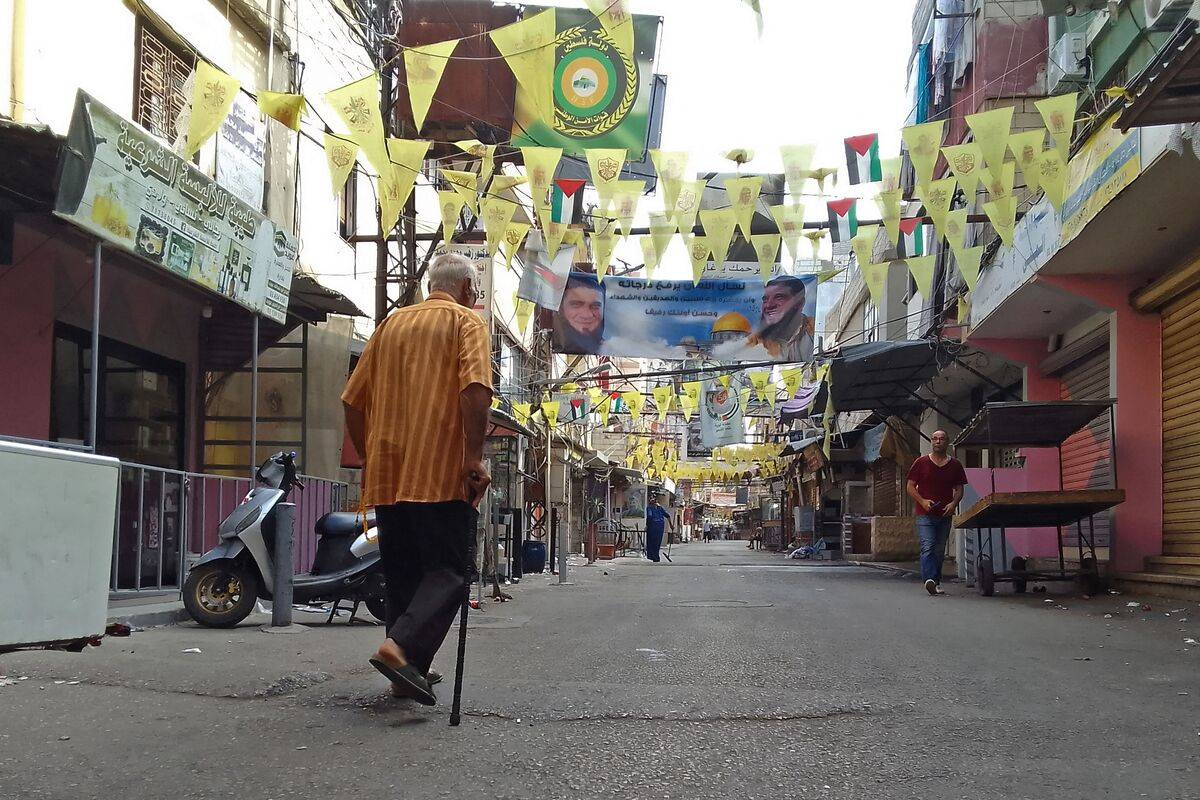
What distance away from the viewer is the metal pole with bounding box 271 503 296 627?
7.65 metres

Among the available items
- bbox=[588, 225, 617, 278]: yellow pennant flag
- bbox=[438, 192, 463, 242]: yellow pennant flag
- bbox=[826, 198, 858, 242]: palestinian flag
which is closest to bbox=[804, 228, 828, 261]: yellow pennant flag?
bbox=[826, 198, 858, 242]: palestinian flag

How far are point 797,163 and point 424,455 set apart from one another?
8.35 m

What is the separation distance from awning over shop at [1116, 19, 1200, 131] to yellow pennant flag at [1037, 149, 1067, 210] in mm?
3023

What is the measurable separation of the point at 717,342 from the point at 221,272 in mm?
10069

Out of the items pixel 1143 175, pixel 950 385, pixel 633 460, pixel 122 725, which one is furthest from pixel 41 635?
pixel 633 460

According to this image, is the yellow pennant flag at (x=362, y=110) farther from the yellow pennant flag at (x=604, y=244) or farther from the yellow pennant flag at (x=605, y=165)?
the yellow pennant flag at (x=604, y=244)

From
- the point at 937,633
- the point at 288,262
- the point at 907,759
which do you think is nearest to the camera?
the point at 907,759

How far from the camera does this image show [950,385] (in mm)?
20234

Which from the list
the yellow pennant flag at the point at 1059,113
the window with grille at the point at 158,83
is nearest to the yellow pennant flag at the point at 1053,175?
the yellow pennant flag at the point at 1059,113

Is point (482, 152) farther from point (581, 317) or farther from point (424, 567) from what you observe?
point (424, 567)

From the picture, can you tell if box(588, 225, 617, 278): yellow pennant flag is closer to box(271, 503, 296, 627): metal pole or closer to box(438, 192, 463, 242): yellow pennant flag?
box(438, 192, 463, 242): yellow pennant flag

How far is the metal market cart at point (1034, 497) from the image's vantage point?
9.63 metres

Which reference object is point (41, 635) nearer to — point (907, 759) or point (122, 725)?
point (122, 725)

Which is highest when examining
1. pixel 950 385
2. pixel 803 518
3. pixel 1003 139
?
pixel 1003 139
